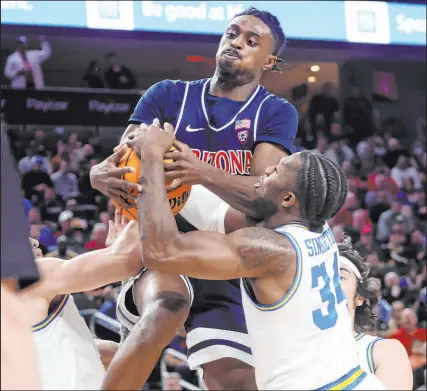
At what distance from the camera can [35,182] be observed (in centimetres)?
1159

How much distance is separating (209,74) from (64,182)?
5.74m

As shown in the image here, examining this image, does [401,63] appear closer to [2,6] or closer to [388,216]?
[388,216]

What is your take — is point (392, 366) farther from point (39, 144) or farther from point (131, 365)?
point (39, 144)

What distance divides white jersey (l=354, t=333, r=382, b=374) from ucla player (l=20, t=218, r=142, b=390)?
3.59 feet

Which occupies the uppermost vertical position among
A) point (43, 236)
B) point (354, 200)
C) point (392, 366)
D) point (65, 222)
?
point (392, 366)

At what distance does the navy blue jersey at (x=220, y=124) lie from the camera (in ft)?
12.0

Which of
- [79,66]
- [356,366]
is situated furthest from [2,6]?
[356,366]

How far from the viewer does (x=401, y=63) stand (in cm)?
1856

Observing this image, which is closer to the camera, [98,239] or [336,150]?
[98,239]

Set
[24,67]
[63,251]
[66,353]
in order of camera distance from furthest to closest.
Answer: [24,67] → [63,251] → [66,353]

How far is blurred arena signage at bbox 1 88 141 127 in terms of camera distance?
1312 centimetres

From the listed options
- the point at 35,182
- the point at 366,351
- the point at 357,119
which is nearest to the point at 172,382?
the point at 366,351

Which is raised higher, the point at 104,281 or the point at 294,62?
the point at 294,62

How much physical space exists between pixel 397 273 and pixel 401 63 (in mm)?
8456
